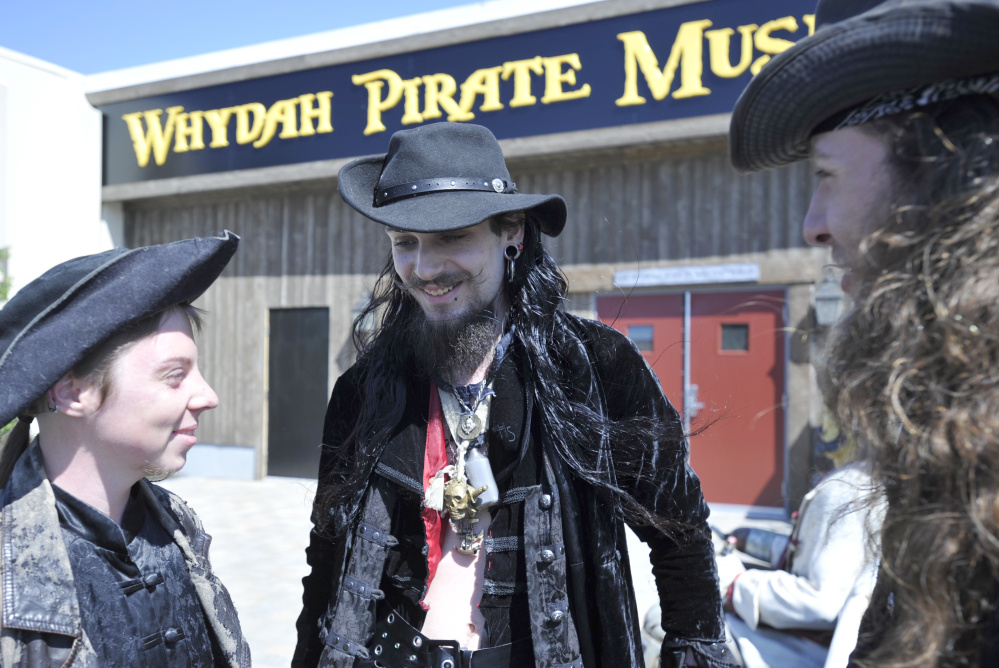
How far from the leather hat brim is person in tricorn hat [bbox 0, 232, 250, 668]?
430 mm

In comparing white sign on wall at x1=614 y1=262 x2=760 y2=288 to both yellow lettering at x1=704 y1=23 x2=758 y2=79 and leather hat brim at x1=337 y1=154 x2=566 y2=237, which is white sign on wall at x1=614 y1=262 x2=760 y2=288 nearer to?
yellow lettering at x1=704 y1=23 x2=758 y2=79

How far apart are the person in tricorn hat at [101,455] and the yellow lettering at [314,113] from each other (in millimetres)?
7134

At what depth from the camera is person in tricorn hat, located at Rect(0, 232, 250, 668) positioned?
4.29 feet

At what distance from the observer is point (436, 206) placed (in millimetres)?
1818

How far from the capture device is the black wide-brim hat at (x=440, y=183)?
1.80 meters

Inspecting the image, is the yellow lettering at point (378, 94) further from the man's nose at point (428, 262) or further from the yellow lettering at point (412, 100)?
the man's nose at point (428, 262)

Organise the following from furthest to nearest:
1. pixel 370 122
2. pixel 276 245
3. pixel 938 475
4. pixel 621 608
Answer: pixel 276 245 < pixel 370 122 < pixel 621 608 < pixel 938 475

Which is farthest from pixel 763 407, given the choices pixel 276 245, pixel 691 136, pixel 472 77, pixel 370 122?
pixel 276 245

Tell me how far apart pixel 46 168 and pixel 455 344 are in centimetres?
958

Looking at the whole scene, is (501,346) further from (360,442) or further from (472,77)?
(472,77)

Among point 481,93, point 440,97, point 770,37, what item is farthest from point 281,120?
point 770,37

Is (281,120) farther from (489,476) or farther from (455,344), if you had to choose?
(489,476)

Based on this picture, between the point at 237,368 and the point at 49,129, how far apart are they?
4028 millimetres

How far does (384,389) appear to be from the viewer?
202 centimetres
